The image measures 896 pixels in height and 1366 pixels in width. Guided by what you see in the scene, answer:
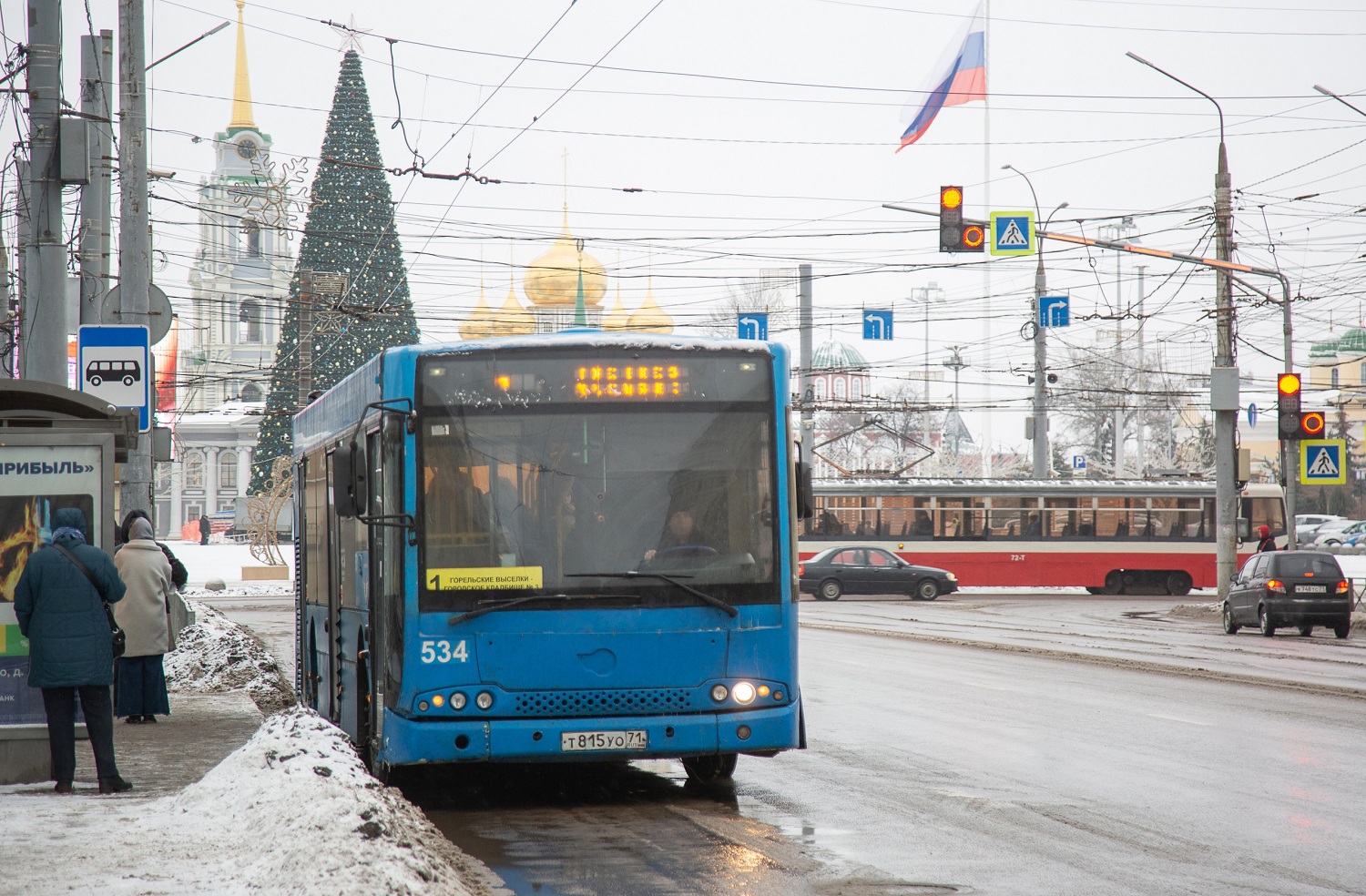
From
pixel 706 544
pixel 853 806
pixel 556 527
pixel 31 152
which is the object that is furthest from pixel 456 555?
pixel 31 152

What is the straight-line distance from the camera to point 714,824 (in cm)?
841

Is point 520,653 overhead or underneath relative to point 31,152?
underneath

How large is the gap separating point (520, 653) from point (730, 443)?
5.40ft

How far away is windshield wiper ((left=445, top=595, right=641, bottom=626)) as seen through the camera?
28.7 ft

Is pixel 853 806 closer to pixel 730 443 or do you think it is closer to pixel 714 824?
pixel 714 824

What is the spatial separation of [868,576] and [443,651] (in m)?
31.6

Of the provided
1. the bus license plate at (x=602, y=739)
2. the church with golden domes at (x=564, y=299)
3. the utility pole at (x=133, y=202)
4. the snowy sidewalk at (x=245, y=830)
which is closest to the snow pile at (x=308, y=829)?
the snowy sidewalk at (x=245, y=830)

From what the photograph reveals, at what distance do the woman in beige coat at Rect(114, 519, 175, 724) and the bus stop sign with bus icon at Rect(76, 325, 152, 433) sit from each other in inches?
65.3

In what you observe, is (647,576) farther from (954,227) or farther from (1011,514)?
(1011,514)

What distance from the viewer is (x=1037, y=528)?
42812 millimetres

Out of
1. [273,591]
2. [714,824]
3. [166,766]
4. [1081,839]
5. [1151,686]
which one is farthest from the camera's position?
[273,591]

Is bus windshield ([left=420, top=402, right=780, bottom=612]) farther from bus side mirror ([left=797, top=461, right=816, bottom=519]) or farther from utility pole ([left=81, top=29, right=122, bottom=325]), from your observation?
utility pole ([left=81, top=29, right=122, bottom=325])

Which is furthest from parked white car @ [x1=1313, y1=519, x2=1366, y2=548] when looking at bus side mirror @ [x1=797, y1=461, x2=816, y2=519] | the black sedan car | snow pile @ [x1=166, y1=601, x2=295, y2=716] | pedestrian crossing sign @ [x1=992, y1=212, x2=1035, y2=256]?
bus side mirror @ [x1=797, y1=461, x2=816, y2=519]

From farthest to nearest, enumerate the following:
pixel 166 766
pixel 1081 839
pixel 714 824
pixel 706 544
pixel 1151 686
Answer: pixel 1151 686
pixel 166 766
pixel 706 544
pixel 714 824
pixel 1081 839
